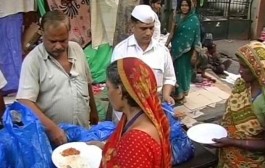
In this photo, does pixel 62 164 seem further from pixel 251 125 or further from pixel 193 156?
pixel 251 125

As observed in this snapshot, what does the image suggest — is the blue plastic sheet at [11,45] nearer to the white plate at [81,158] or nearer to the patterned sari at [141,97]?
the white plate at [81,158]

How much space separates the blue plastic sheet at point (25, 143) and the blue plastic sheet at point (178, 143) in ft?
2.85

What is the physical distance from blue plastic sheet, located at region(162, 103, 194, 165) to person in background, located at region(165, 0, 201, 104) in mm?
3012

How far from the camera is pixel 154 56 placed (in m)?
3.40

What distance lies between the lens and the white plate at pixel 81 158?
2.31 metres

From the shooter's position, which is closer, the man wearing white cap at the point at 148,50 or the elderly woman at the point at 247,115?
the elderly woman at the point at 247,115

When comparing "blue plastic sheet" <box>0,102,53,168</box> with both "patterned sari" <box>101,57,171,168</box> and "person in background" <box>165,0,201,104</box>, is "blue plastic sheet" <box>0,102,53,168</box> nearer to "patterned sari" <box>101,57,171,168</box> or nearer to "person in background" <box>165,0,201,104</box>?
"patterned sari" <box>101,57,171,168</box>

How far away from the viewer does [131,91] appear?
6.09 ft

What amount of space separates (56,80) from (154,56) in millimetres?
978

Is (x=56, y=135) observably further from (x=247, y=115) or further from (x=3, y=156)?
(x=247, y=115)

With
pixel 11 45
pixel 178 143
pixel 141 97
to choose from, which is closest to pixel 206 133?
pixel 178 143

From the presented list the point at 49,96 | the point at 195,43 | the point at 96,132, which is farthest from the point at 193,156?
the point at 195,43

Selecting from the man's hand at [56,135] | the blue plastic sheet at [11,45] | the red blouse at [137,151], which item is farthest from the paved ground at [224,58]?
the red blouse at [137,151]

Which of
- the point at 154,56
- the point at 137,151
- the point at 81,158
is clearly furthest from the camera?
the point at 154,56
